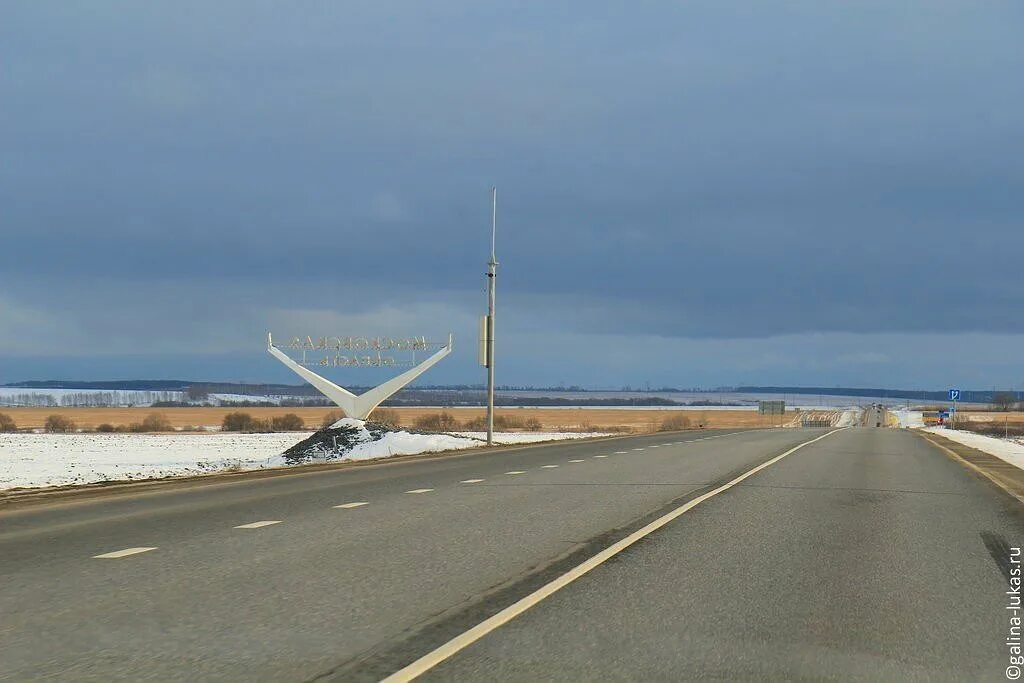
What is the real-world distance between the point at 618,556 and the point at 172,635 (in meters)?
4.76

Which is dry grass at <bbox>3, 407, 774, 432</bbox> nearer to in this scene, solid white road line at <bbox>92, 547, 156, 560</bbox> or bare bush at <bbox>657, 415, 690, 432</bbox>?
bare bush at <bbox>657, 415, 690, 432</bbox>

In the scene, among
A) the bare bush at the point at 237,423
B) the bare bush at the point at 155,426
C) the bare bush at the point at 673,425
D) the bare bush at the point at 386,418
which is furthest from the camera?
the bare bush at the point at 237,423

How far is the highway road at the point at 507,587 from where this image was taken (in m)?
5.93

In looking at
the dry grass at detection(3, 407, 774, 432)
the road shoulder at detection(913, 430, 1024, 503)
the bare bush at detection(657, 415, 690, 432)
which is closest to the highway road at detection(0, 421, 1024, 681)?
the road shoulder at detection(913, 430, 1024, 503)

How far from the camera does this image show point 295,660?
232 inches

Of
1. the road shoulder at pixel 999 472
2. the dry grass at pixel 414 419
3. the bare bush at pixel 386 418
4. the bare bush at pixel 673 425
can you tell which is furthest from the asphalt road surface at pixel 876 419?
the road shoulder at pixel 999 472

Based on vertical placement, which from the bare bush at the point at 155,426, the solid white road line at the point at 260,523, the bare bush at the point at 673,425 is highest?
the solid white road line at the point at 260,523

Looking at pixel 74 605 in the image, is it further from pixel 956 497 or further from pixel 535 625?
pixel 956 497

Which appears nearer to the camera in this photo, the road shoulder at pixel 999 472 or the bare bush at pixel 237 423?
the road shoulder at pixel 999 472

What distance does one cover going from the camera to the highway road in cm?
593

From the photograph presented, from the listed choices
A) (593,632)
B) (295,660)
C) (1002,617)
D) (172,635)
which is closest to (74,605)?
(172,635)

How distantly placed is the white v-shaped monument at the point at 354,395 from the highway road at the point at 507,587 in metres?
27.3

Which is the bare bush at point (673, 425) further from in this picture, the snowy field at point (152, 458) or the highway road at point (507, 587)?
the highway road at point (507, 587)

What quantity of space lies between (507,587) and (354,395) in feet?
121
